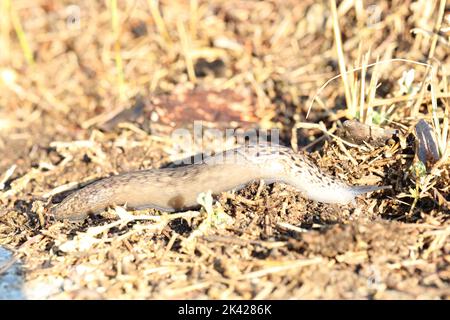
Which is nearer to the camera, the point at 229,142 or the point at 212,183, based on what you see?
the point at 212,183

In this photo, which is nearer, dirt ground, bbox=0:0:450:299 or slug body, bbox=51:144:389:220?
dirt ground, bbox=0:0:450:299

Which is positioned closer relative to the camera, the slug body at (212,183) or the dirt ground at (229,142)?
the dirt ground at (229,142)

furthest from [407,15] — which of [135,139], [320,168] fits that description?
[135,139]

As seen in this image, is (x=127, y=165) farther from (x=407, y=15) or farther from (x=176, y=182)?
(x=407, y=15)
